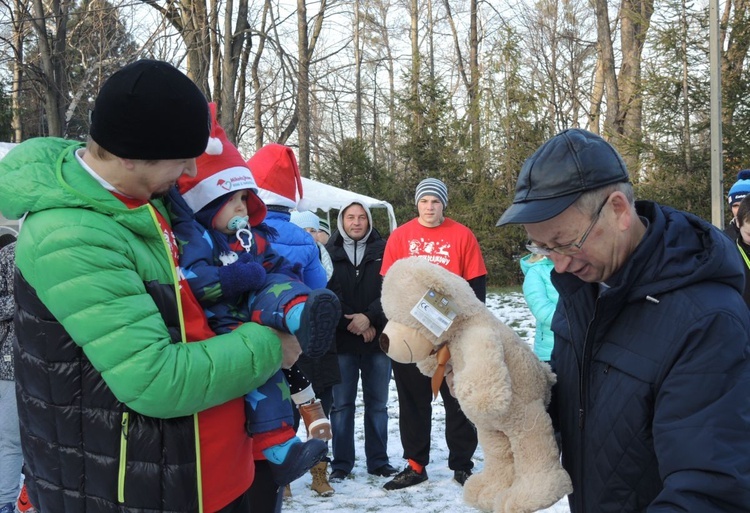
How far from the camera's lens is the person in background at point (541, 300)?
4836 mm

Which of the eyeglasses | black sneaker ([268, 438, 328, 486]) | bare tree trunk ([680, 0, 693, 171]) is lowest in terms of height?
black sneaker ([268, 438, 328, 486])

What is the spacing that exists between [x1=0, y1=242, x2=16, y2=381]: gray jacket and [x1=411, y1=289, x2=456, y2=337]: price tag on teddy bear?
2926 mm

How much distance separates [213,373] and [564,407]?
973mm

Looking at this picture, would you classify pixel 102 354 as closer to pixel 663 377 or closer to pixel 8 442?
pixel 663 377

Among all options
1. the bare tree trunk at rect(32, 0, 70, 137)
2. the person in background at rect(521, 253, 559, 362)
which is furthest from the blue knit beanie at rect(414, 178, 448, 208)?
the bare tree trunk at rect(32, 0, 70, 137)

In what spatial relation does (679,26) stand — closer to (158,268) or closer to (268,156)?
(268,156)

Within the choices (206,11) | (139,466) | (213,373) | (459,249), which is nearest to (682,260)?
(213,373)

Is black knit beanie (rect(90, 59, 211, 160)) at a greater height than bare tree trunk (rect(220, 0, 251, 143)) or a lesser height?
lesser

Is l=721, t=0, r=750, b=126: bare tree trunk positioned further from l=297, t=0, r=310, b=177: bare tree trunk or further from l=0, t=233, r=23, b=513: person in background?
l=0, t=233, r=23, b=513: person in background

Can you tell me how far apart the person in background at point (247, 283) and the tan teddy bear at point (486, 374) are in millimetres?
255

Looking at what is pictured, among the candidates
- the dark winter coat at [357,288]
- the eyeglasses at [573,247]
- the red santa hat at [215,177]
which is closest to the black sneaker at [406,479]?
the dark winter coat at [357,288]

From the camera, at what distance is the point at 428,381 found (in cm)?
506

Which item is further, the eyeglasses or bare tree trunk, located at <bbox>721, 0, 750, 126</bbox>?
bare tree trunk, located at <bbox>721, 0, 750, 126</bbox>

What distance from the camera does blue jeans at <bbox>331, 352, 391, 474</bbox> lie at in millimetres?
5250
